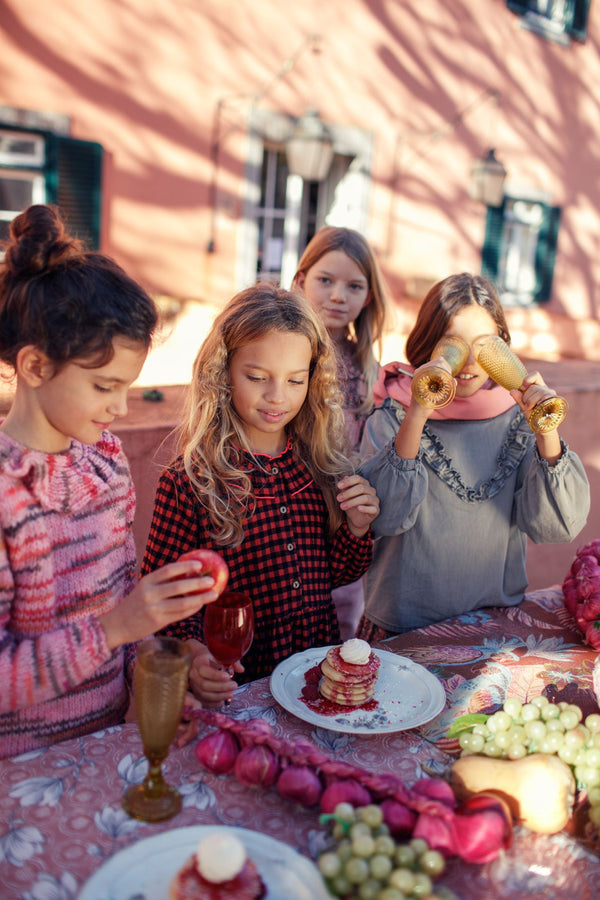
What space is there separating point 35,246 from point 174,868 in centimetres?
109

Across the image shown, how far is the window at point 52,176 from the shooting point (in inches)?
224

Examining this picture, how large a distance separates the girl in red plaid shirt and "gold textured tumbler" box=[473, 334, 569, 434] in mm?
435

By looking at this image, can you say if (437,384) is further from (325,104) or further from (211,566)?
(325,104)

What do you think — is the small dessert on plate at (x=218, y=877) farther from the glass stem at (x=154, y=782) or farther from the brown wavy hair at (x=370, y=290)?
the brown wavy hair at (x=370, y=290)

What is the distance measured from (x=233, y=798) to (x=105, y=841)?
0.74ft

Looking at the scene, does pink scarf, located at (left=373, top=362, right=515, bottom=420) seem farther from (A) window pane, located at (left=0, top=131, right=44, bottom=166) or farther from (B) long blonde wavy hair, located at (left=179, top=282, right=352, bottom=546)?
(A) window pane, located at (left=0, top=131, right=44, bottom=166)

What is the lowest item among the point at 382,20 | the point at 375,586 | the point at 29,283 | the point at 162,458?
the point at 375,586

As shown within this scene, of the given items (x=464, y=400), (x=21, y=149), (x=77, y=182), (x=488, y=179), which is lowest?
(x=464, y=400)

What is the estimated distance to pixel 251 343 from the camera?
2.03 metres

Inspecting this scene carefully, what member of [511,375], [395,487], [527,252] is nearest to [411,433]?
[395,487]

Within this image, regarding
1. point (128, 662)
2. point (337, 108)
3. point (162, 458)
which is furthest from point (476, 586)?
point (337, 108)

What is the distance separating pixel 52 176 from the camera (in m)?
5.78

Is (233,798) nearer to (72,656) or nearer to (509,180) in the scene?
(72,656)

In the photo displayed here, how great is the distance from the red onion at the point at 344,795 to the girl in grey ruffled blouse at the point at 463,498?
1.00 metres
